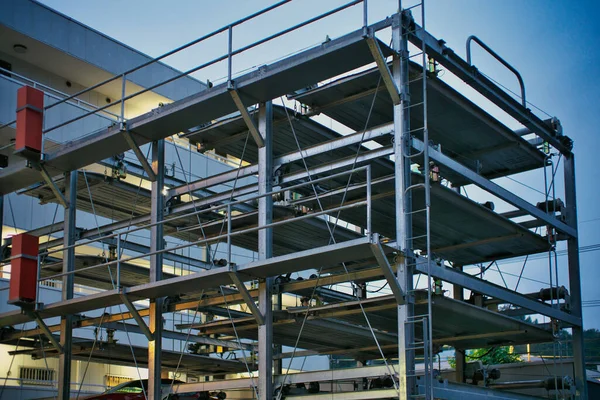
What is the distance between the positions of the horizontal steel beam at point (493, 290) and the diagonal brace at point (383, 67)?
3259 mm

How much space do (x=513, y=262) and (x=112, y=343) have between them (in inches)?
1033

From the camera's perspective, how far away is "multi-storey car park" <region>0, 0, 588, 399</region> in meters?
16.0

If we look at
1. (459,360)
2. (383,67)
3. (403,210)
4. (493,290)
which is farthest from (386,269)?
(459,360)

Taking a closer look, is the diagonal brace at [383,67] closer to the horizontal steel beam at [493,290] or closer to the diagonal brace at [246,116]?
the diagonal brace at [246,116]

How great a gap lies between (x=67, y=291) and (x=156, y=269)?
332 cm

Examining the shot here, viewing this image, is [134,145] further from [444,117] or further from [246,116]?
[444,117]

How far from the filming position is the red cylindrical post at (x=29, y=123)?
21062 millimetres

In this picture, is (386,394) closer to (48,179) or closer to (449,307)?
(449,307)

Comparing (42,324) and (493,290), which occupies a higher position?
(493,290)

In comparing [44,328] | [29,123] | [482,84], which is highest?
[482,84]

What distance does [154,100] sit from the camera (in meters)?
38.6

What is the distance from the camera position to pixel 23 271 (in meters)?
20.7

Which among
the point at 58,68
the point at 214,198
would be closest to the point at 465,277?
the point at 214,198

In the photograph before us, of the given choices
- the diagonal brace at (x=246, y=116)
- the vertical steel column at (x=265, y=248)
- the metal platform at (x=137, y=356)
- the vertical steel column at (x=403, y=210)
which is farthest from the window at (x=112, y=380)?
the vertical steel column at (x=403, y=210)
